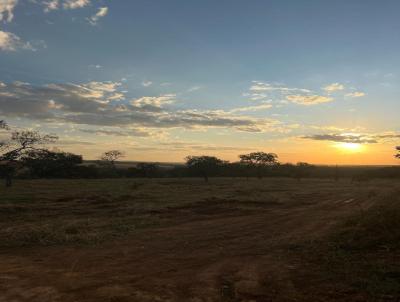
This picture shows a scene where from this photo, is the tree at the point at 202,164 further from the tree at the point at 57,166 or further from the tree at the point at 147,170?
the tree at the point at 57,166

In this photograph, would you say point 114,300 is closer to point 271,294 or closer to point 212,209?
point 271,294

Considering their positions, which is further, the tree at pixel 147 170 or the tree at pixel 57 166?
the tree at pixel 147 170

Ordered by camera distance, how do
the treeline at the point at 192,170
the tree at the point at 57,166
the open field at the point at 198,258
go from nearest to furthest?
1. the open field at the point at 198,258
2. the tree at the point at 57,166
3. the treeline at the point at 192,170

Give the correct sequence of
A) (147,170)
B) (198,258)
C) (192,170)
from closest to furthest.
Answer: (198,258), (192,170), (147,170)

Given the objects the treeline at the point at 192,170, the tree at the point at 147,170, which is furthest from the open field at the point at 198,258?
the tree at the point at 147,170

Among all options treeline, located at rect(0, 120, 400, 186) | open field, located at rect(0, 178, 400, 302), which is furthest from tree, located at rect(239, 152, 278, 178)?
open field, located at rect(0, 178, 400, 302)

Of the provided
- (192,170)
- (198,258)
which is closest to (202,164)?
(192,170)

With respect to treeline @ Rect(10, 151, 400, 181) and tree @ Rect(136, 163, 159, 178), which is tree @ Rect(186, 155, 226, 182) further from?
tree @ Rect(136, 163, 159, 178)

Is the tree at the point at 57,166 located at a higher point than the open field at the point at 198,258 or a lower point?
higher

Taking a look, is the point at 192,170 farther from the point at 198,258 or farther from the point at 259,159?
the point at 198,258

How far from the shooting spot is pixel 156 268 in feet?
32.4

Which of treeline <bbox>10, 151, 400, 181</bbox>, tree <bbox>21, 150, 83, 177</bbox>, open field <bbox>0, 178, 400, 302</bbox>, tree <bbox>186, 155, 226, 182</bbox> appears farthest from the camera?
tree <bbox>186, 155, 226, 182</bbox>

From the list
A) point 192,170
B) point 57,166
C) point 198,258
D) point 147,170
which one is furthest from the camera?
point 147,170

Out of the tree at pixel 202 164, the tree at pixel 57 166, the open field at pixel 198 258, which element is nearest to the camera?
the open field at pixel 198 258
